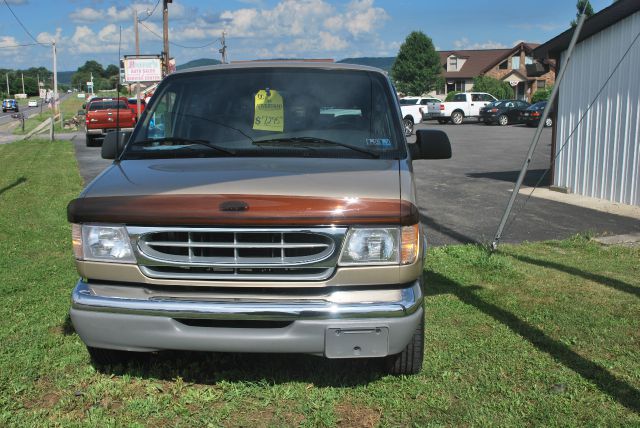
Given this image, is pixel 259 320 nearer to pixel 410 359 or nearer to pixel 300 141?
pixel 410 359

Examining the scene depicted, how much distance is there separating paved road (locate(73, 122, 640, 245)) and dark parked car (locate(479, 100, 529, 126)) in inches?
686

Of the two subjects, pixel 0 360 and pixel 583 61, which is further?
pixel 583 61

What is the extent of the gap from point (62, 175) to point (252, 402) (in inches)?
504

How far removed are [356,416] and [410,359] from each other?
516 mm

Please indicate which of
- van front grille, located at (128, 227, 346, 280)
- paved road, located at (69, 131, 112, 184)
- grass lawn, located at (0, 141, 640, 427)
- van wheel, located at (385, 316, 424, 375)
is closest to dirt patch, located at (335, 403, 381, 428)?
grass lawn, located at (0, 141, 640, 427)

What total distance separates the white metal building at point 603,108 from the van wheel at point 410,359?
6.52 m

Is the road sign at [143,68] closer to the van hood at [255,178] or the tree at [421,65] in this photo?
the van hood at [255,178]

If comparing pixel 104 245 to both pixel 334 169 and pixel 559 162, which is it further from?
pixel 559 162

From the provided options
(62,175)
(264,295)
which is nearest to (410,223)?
(264,295)

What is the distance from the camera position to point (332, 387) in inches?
149

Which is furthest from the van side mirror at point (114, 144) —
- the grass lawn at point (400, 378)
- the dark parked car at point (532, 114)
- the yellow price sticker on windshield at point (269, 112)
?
the dark parked car at point (532, 114)

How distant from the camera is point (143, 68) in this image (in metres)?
33.1

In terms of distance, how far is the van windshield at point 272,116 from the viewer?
13.1 ft

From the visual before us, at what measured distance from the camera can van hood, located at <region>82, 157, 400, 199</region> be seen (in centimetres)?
322
